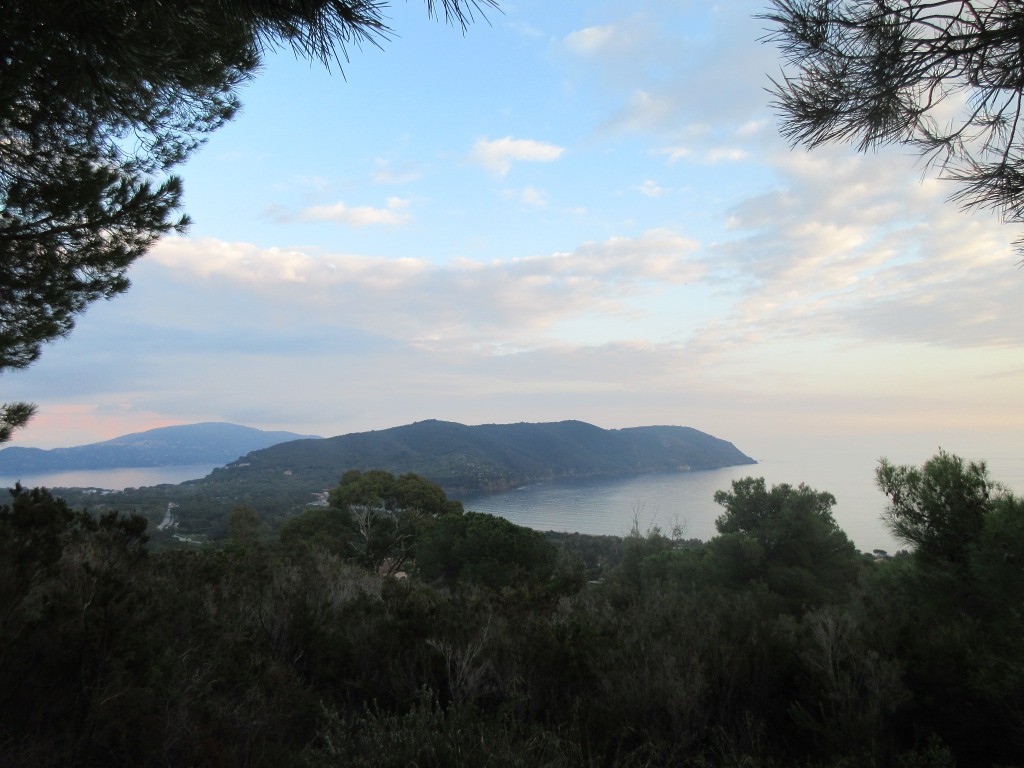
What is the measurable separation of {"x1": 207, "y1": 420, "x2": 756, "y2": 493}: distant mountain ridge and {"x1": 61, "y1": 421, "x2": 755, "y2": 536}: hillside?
15 cm

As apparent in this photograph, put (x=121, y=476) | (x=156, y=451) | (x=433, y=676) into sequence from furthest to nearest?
1. (x=156, y=451)
2. (x=121, y=476)
3. (x=433, y=676)

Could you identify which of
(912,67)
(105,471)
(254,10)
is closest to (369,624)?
(254,10)

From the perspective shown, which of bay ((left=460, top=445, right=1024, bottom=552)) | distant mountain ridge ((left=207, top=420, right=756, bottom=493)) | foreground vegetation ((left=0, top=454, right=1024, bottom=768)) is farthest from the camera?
distant mountain ridge ((left=207, top=420, right=756, bottom=493))

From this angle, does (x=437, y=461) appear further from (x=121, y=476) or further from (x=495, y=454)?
(x=121, y=476)

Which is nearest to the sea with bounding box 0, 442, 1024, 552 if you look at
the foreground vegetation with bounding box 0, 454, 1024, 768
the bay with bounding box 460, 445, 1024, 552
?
the bay with bounding box 460, 445, 1024, 552

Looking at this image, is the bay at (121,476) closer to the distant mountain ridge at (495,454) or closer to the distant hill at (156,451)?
the distant hill at (156,451)

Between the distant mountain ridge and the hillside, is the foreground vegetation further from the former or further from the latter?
the distant mountain ridge

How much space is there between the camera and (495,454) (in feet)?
239

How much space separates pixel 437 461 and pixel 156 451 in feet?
225

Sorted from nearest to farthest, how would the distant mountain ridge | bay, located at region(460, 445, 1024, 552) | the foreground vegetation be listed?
1. the foreground vegetation
2. bay, located at region(460, 445, 1024, 552)
3. the distant mountain ridge

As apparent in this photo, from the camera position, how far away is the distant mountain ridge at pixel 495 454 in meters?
61.7

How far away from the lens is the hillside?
137 ft


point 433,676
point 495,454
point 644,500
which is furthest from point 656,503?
point 433,676

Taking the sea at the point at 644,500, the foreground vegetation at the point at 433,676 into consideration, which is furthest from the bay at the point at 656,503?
the foreground vegetation at the point at 433,676
